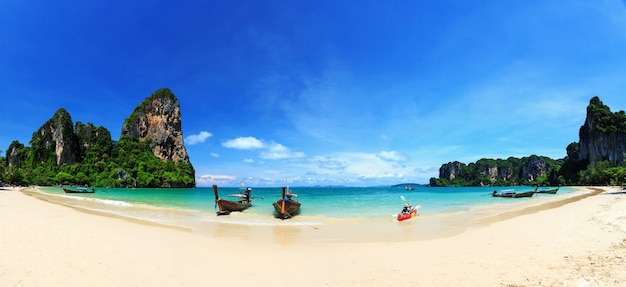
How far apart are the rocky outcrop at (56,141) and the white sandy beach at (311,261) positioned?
11150cm

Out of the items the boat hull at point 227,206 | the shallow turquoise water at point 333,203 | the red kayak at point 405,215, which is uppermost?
the boat hull at point 227,206

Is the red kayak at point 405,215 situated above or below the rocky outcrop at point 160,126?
below

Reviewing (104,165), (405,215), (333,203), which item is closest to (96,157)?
(104,165)

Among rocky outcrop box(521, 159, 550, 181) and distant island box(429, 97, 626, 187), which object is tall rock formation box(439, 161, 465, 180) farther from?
rocky outcrop box(521, 159, 550, 181)

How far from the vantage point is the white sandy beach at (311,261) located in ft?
19.1

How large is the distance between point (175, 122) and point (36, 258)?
123 metres

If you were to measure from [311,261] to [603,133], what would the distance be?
359 feet

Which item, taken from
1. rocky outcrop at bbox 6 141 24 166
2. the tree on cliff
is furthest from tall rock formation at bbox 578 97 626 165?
rocky outcrop at bbox 6 141 24 166

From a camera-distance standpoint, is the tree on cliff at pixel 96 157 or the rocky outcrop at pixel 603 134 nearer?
the rocky outcrop at pixel 603 134

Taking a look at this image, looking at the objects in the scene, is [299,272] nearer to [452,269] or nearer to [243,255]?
[243,255]

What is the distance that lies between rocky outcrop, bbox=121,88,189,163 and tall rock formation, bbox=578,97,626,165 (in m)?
141

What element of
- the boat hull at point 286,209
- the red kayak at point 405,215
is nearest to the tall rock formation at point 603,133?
the red kayak at point 405,215

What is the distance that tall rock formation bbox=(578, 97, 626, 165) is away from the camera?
75.8m

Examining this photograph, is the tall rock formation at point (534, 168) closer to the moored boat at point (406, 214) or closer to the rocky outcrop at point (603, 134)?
the rocky outcrop at point (603, 134)
